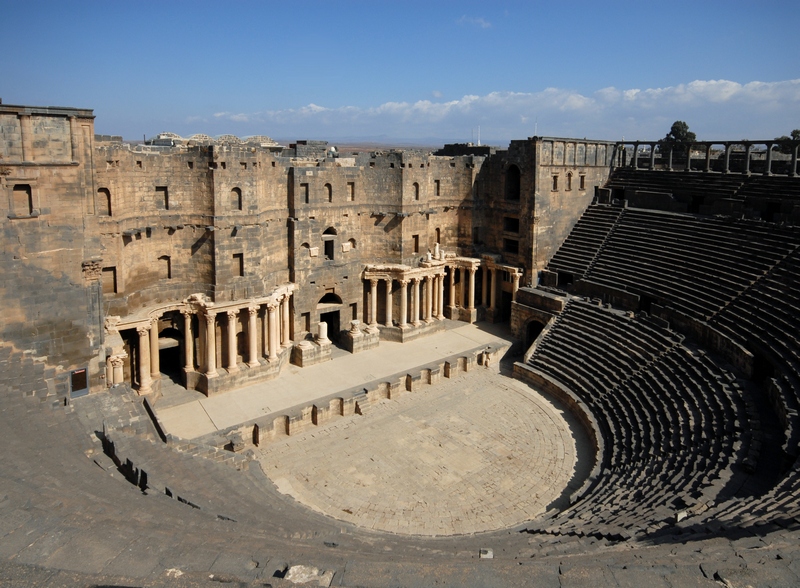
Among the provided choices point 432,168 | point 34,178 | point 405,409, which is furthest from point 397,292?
point 34,178

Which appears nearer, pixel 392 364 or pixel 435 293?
pixel 392 364

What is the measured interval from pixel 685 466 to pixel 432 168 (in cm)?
2032

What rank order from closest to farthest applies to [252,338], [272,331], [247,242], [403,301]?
[247,242] < [252,338] < [272,331] < [403,301]

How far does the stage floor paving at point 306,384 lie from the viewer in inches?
868

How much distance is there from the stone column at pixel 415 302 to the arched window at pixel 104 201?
1456 cm

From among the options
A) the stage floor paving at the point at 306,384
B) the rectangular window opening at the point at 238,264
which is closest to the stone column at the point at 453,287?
the stage floor paving at the point at 306,384

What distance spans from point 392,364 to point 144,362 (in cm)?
1034

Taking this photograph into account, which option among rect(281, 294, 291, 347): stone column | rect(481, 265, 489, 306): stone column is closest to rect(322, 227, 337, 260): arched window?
rect(281, 294, 291, 347): stone column

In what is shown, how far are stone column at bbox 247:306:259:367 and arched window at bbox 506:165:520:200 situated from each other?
15.2 metres

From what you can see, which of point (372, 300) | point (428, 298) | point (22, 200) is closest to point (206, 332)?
point (22, 200)

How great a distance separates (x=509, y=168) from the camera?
32.4m

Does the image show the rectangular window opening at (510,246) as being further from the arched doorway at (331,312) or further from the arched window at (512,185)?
the arched doorway at (331,312)

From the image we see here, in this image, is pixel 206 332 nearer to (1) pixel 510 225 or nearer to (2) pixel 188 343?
(2) pixel 188 343

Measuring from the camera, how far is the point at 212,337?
2420cm
